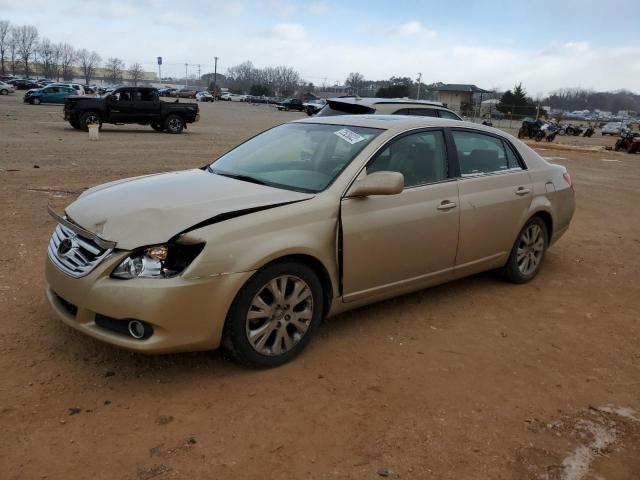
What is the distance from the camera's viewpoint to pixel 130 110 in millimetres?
21188

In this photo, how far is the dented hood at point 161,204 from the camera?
328 cm

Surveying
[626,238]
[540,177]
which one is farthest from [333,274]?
[626,238]

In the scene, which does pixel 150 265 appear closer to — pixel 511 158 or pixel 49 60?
pixel 511 158

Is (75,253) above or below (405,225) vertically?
below

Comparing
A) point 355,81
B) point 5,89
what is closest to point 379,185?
point 5,89

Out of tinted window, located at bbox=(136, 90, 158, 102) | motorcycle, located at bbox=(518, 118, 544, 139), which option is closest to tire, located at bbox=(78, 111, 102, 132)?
tinted window, located at bbox=(136, 90, 158, 102)

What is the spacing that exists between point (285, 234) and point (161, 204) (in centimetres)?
79

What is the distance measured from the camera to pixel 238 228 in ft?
11.1

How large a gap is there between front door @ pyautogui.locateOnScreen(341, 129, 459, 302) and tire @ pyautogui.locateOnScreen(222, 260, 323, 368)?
341mm

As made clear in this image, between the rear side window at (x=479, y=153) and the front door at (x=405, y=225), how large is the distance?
0.72ft

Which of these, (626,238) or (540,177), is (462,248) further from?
(626,238)

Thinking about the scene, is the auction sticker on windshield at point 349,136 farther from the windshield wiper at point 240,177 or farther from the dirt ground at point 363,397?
the dirt ground at point 363,397

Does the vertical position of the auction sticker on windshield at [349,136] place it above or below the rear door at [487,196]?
above

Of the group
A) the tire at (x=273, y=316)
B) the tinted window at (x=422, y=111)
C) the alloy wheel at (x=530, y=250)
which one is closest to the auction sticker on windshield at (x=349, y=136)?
the tire at (x=273, y=316)
